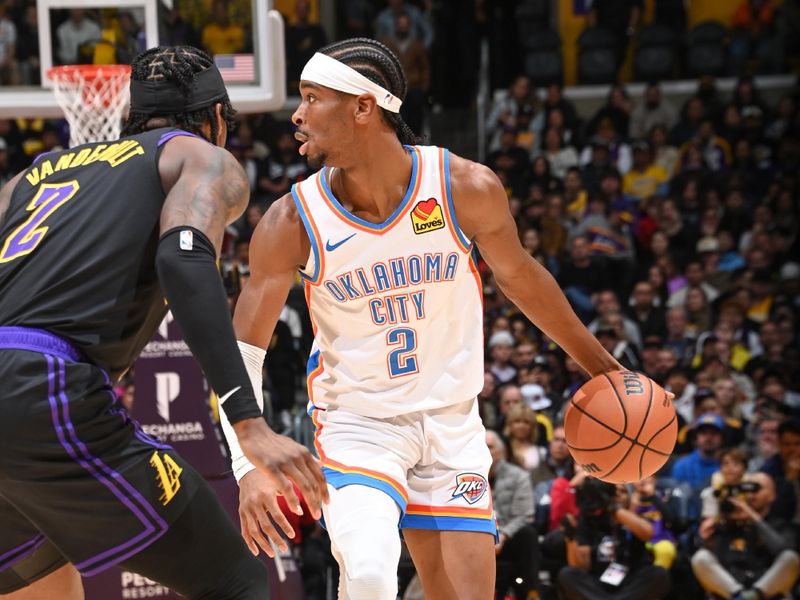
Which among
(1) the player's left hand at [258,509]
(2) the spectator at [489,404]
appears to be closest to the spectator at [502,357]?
(2) the spectator at [489,404]

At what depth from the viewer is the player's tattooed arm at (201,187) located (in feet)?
9.91

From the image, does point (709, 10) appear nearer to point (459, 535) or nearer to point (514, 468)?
point (514, 468)

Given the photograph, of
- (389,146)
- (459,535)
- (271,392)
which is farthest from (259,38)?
(459,535)

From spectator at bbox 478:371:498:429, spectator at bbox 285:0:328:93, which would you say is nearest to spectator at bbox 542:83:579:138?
spectator at bbox 285:0:328:93

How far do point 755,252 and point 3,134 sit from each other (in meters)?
8.41

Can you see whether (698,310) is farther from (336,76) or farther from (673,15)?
(336,76)

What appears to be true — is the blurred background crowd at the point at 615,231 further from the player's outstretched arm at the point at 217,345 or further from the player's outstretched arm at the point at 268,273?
the player's outstretched arm at the point at 217,345

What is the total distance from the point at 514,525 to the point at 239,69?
3.67 metres

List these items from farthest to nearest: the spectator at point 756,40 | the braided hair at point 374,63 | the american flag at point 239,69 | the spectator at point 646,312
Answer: the spectator at point 756,40, the spectator at point 646,312, the american flag at point 239,69, the braided hair at point 374,63

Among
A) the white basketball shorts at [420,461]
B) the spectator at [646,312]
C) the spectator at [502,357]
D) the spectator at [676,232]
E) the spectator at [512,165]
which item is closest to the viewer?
the white basketball shorts at [420,461]

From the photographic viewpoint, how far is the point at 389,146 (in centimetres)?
424

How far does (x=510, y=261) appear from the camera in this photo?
4.26 meters

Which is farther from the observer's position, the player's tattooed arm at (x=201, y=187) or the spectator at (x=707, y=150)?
the spectator at (x=707, y=150)

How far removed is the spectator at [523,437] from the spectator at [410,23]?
25.6 feet
